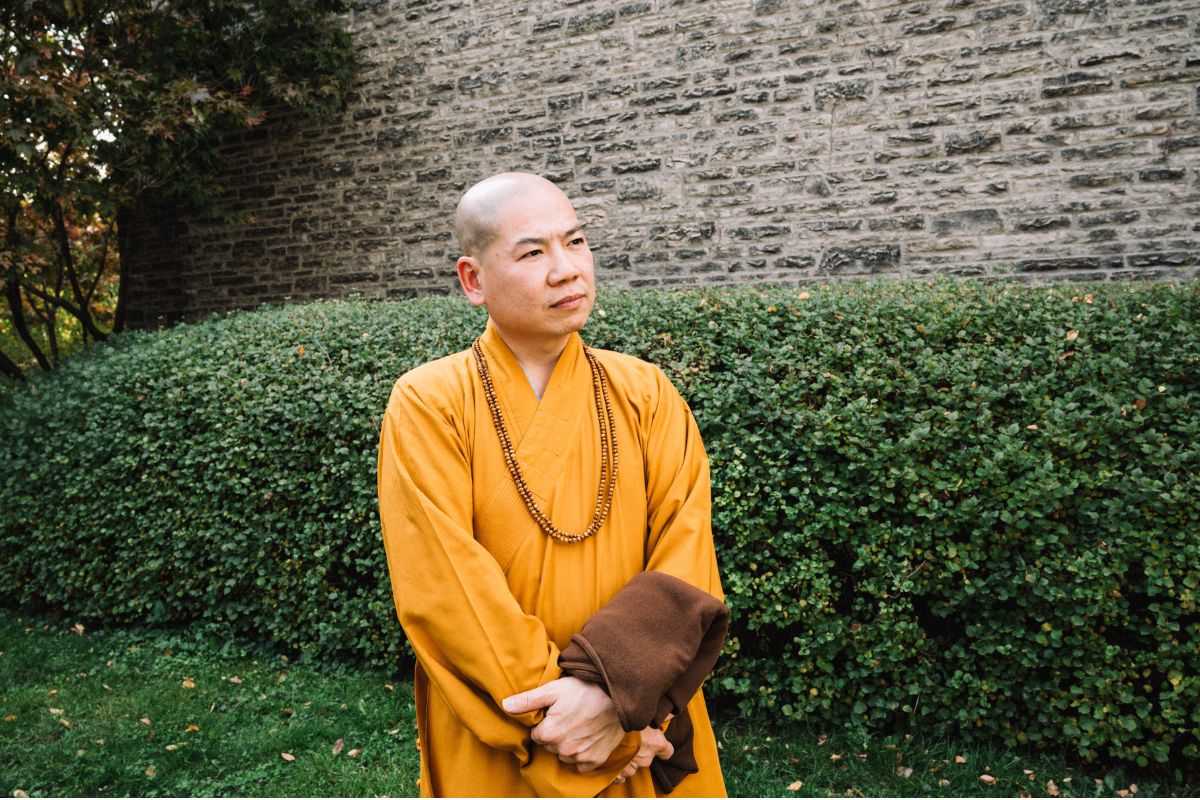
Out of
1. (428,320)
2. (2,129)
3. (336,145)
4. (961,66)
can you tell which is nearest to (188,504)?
(428,320)

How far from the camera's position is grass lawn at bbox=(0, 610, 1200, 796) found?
126 inches

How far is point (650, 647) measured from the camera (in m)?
1.59

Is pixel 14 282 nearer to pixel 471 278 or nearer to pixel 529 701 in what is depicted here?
pixel 471 278

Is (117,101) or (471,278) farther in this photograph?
(117,101)

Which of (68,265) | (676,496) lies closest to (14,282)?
(68,265)

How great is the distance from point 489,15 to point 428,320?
504 cm

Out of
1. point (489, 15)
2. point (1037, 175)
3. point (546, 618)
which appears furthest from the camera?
point (489, 15)

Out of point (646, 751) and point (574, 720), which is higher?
point (574, 720)

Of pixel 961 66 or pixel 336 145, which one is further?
pixel 336 145

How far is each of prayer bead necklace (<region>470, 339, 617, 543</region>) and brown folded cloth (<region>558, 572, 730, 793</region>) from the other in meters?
0.16

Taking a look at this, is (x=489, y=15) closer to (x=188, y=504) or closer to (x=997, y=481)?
(x=188, y=504)

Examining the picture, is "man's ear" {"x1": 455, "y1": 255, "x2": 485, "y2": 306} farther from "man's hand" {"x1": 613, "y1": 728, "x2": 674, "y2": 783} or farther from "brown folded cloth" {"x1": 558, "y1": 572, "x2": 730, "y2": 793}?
"man's hand" {"x1": 613, "y1": 728, "x2": 674, "y2": 783}

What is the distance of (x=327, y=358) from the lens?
4695 millimetres

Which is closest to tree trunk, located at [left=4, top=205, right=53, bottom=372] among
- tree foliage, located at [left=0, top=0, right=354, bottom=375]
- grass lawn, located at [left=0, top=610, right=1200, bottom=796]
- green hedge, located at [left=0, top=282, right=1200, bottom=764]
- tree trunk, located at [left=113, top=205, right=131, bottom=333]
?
tree foliage, located at [left=0, top=0, right=354, bottom=375]
